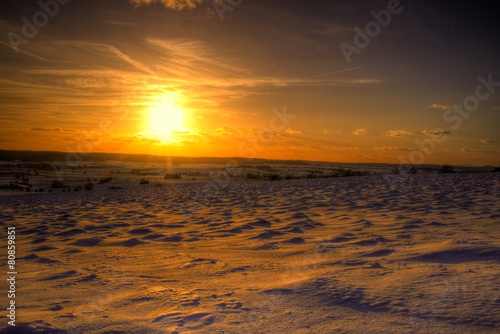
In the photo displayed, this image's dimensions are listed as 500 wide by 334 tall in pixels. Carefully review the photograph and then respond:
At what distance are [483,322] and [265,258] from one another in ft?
8.53

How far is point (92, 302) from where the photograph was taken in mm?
3068

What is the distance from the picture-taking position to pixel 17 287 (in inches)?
135

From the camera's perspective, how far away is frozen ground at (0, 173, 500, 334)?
102 inches

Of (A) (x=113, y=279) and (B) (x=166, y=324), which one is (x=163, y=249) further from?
(B) (x=166, y=324)

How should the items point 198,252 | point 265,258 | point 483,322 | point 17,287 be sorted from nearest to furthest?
point 483,322 → point 17,287 → point 265,258 → point 198,252

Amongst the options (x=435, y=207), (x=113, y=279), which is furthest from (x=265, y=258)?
(x=435, y=207)

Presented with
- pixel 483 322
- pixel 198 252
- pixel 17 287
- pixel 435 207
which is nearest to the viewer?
pixel 483 322

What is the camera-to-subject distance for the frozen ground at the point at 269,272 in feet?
8.52

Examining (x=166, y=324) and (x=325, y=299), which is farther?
(x=325, y=299)

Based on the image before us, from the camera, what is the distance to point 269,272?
3.86 m

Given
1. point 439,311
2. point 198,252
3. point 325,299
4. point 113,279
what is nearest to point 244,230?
point 198,252

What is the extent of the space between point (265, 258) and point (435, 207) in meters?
5.27

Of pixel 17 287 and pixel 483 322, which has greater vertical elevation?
pixel 483 322

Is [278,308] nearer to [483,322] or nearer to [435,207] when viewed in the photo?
[483,322]
